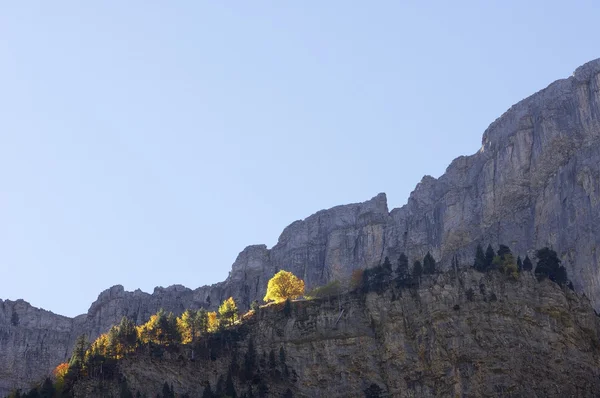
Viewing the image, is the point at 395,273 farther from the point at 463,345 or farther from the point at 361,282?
the point at 463,345

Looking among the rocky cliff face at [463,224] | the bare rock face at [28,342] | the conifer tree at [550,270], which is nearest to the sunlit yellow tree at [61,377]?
the bare rock face at [28,342]

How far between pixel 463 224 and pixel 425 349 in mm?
45025

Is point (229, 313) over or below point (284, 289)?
below

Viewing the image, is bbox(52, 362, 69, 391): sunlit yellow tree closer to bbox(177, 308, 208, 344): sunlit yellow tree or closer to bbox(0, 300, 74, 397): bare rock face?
bbox(177, 308, 208, 344): sunlit yellow tree

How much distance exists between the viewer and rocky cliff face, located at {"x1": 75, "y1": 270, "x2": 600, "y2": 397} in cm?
11038

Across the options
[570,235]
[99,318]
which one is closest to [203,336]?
[570,235]

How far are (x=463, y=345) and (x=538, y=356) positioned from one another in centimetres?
633

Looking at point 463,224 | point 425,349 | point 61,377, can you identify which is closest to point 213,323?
point 61,377

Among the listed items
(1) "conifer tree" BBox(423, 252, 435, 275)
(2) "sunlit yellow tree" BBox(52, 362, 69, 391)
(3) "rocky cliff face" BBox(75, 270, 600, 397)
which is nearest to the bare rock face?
(2) "sunlit yellow tree" BBox(52, 362, 69, 391)

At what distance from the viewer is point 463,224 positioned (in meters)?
158

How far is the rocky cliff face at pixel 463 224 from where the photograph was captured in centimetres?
14538

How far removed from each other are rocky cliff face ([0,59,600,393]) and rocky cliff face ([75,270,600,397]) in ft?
66.7

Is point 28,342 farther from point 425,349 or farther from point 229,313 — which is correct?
point 425,349

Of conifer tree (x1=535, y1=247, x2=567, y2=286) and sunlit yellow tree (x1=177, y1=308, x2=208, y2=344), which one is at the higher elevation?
conifer tree (x1=535, y1=247, x2=567, y2=286)
